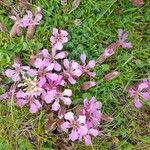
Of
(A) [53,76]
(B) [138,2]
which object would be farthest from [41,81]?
(B) [138,2]

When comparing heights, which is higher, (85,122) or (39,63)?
(39,63)

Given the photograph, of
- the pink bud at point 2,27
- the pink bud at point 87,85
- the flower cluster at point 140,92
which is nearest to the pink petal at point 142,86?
the flower cluster at point 140,92

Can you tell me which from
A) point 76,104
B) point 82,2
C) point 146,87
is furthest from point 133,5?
point 76,104

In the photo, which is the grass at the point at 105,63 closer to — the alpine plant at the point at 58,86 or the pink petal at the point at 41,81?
the alpine plant at the point at 58,86

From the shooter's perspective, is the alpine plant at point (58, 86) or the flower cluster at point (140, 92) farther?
the flower cluster at point (140, 92)

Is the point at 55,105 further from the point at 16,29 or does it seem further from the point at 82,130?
the point at 16,29
